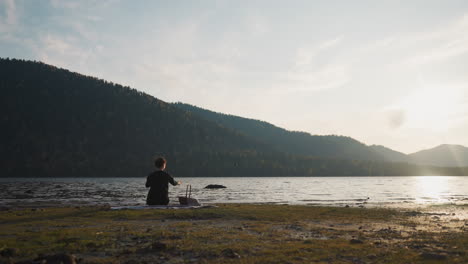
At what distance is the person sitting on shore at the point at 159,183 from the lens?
1975cm

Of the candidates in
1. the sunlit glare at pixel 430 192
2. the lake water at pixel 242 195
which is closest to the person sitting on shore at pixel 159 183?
the lake water at pixel 242 195

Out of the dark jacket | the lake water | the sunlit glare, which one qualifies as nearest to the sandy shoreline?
the dark jacket

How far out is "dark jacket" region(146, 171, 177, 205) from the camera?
65.7 feet

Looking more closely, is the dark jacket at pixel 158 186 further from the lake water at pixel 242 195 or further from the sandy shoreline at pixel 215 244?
the lake water at pixel 242 195

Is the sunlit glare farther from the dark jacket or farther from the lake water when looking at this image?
the dark jacket

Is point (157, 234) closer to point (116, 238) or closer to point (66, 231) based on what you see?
point (116, 238)

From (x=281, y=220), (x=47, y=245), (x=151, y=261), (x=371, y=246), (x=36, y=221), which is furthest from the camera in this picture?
(x=281, y=220)

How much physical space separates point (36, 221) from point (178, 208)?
7.28 metres

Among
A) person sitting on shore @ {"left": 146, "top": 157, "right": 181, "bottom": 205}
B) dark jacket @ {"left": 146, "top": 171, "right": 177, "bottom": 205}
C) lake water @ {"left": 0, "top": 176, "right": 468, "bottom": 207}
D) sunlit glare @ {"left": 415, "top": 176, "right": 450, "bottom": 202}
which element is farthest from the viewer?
sunlit glare @ {"left": 415, "top": 176, "right": 450, "bottom": 202}

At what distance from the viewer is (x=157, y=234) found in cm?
1302

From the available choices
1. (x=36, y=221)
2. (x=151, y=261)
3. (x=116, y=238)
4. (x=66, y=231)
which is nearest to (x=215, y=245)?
(x=151, y=261)

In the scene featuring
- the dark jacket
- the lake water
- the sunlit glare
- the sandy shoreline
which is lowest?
the lake water

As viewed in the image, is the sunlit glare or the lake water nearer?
the lake water

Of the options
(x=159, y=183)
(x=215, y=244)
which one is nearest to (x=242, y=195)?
(x=159, y=183)
